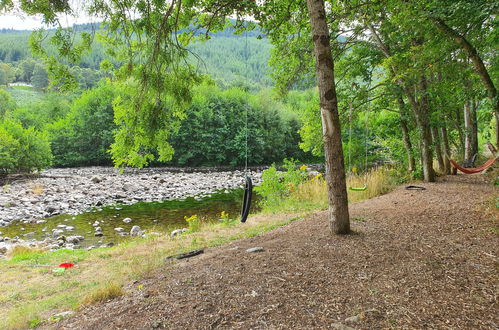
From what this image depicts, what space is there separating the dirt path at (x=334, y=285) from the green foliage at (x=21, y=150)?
1855 cm

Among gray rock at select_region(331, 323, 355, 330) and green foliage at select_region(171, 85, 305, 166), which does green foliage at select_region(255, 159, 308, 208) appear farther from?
green foliage at select_region(171, 85, 305, 166)

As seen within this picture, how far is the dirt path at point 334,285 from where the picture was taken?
6.77 ft

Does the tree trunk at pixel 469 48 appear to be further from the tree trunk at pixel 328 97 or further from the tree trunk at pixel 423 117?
the tree trunk at pixel 328 97

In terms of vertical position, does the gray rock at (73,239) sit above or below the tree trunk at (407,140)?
below

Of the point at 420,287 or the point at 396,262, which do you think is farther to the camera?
the point at 396,262

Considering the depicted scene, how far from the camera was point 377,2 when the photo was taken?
578cm

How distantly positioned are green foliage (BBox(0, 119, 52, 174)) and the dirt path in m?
18.5

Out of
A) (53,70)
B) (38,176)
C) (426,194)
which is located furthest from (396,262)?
(38,176)

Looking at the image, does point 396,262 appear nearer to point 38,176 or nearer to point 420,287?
point 420,287

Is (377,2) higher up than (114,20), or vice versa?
(377,2)

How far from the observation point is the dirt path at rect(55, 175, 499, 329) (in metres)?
2.06

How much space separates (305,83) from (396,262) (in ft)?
20.9

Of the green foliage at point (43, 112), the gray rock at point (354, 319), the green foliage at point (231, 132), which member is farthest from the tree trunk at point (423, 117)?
the green foliage at point (43, 112)


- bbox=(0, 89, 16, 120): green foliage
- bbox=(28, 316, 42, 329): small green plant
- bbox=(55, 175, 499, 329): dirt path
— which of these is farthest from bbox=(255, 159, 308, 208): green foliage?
bbox=(0, 89, 16, 120): green foliage
